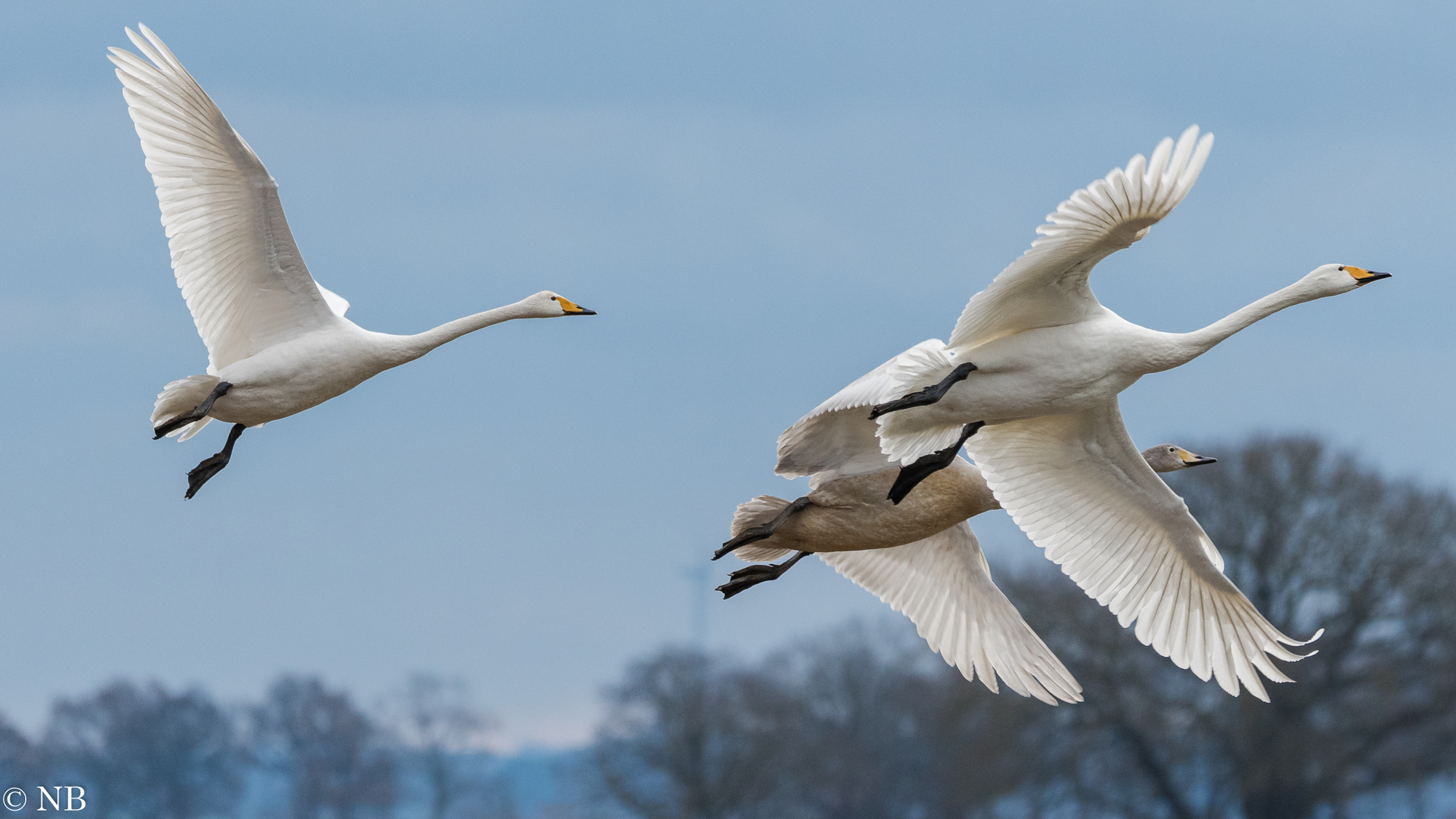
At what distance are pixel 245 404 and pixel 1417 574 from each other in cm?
3197

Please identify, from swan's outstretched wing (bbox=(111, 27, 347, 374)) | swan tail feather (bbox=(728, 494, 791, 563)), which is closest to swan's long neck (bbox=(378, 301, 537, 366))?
swan's outstretched wing (bbox=(111, 27, 347, 374))

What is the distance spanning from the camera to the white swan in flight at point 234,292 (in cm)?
1362

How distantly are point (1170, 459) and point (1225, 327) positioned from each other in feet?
10.4

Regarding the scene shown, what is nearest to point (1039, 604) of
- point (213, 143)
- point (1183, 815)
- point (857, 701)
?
point (1183, 815)

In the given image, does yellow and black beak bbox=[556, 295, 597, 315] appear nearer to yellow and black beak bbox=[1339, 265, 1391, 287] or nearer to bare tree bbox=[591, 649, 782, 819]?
yellow and black beak bbox=[1339, 265, 1391, 287]

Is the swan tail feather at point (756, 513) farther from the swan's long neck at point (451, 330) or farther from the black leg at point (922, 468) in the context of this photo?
the swan's long neck at point (451, 330)

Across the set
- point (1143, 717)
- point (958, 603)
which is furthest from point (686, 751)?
point (958, 603)

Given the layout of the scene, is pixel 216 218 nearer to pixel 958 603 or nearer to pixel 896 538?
pixel 896 538

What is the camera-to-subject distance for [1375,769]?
4238 cm

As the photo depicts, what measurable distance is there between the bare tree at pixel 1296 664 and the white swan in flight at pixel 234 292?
28.1 m

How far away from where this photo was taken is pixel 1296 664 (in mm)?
41375

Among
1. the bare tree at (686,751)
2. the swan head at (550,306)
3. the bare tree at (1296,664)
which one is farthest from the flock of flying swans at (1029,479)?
the bare tree at (686,751)

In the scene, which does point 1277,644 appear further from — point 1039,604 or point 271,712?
point 271,712

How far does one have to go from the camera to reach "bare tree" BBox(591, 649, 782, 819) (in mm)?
48656
